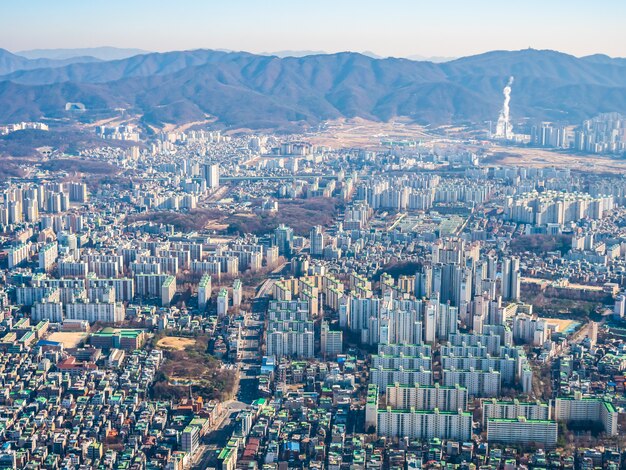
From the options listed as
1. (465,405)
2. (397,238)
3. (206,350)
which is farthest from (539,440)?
(397,238)

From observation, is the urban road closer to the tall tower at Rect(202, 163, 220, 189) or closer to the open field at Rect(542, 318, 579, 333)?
the open field at Rect(542, 318, 579, 333)

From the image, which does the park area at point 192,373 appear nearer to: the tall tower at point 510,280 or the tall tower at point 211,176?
the tall tower at point 510,280

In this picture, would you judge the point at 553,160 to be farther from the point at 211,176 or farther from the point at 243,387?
the point at 243,387

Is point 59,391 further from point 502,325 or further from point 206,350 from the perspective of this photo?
point 502,325

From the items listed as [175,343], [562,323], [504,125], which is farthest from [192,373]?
Result: [504,125]

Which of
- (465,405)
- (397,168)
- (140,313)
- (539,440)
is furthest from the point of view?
(397,168)

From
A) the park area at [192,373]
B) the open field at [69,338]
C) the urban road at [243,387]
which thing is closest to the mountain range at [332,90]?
the urban road at [243,387]
